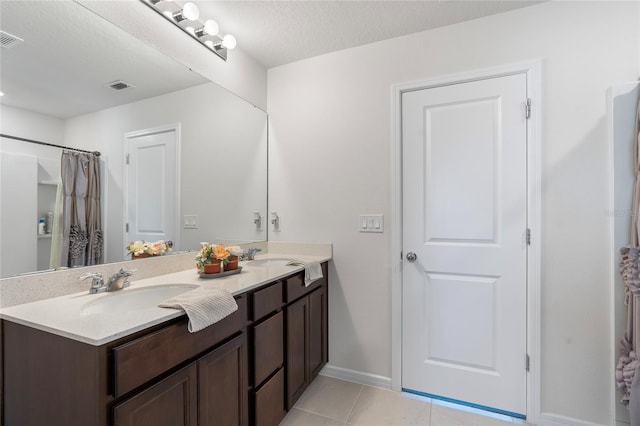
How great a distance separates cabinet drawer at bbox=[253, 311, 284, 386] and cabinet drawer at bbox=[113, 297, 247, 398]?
25 centimetres

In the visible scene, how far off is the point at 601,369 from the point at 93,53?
2960 millimetres

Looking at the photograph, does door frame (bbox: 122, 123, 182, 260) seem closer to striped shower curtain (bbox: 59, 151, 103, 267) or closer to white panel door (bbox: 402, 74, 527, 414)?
striped shower curtain (bbox: 59, 151, 103, 267)

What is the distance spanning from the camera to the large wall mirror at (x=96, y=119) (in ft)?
3.41

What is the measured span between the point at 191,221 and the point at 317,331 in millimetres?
1112

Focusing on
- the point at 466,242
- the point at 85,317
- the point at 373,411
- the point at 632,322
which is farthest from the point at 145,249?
the point at 632,322

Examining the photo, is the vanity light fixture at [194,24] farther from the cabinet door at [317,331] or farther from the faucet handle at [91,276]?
the cabinet door at [317,331]

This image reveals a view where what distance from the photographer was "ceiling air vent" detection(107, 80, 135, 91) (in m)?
1.35

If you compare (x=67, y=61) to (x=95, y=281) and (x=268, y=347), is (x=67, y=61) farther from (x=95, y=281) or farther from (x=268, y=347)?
(x=268, y=347)

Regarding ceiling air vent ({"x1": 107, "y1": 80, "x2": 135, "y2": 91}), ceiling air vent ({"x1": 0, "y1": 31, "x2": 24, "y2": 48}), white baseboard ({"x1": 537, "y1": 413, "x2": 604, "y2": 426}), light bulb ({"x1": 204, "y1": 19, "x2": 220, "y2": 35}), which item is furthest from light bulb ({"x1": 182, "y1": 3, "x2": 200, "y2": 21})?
white baseboard ({"x1": 537, "y1": 413, "x2": 604, "y2": 426})

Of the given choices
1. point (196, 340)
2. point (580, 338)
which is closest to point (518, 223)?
point (580, 338)

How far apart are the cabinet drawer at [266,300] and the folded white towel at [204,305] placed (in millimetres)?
192

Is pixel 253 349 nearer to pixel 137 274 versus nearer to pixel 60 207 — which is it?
pixel 137 274

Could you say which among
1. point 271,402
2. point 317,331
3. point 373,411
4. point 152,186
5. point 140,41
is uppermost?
point 140,41

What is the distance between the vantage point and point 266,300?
4.69ft
